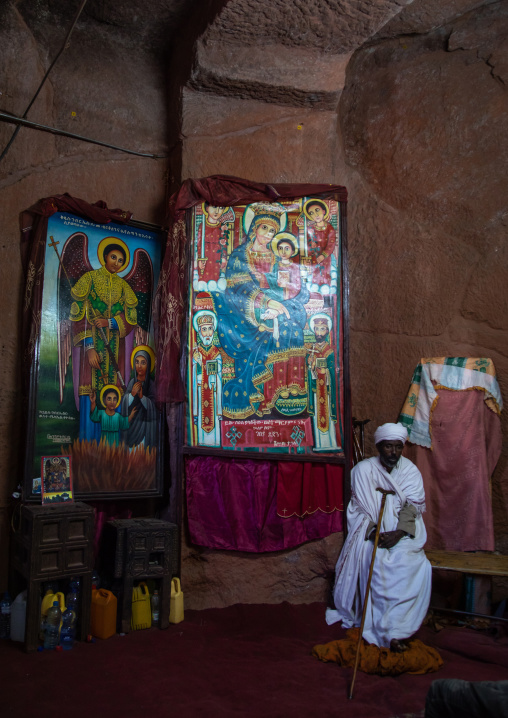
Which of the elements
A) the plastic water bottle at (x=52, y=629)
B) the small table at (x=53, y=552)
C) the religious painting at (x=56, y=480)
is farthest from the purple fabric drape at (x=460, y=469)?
the plastic water bottle at (x=52, y=629)

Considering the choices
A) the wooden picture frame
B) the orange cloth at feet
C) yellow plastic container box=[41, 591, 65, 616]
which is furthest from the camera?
the wooden picture frame

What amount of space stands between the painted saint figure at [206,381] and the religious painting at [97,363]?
0.47 metres

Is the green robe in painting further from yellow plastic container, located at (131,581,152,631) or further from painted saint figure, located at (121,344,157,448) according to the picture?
yellow plastic container, located at (131,581,152,631)

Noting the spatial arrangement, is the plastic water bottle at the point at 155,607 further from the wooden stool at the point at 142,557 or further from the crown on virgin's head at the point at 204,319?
the crown on virgin's head at the point at 204,319

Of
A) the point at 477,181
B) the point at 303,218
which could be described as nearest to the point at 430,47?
the point at 477,181

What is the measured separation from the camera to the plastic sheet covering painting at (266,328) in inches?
211

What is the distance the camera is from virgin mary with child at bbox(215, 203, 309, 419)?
541cm

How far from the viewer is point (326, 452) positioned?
213 inches

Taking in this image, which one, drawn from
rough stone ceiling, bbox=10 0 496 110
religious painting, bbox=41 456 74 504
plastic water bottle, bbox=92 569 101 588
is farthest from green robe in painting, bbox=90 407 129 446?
rough stone ceiling, bbox=10 0 496 110

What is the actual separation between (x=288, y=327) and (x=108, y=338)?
164 cm

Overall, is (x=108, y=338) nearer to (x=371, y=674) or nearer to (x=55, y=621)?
(x=55, y=621)

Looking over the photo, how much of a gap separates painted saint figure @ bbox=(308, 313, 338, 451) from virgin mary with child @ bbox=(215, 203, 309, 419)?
9 cm

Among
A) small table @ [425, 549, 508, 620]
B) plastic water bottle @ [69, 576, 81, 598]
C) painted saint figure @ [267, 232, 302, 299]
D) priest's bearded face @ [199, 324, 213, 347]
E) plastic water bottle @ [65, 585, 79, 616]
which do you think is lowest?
plastic water bottle @ [65, 585, 79, 616]

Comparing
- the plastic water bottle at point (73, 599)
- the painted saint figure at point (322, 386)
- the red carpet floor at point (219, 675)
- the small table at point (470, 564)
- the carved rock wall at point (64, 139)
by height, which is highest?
the carved rock wall at point (64, 139)
